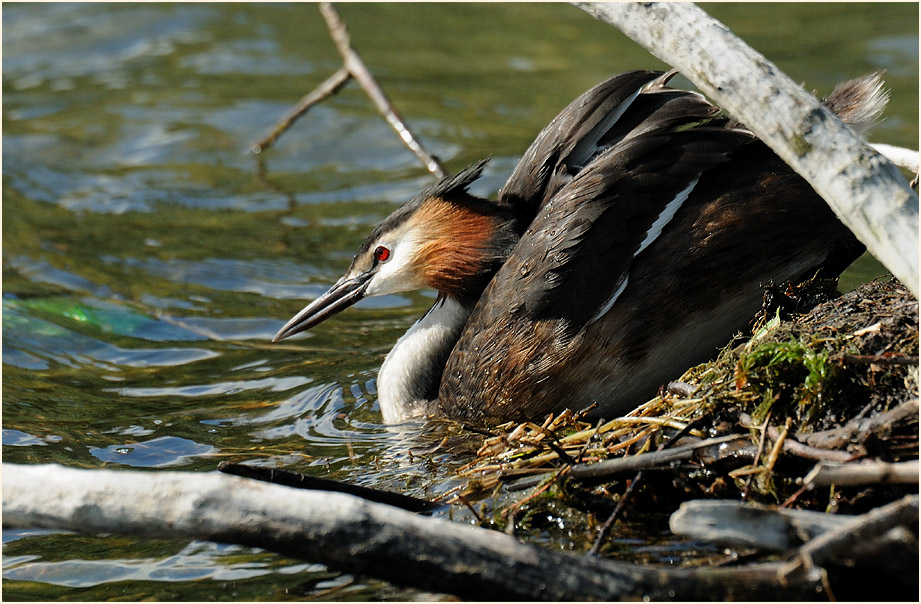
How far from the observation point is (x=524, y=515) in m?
3.84

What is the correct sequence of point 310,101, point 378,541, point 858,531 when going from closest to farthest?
point 858,531 < point 378,541 < point 310,101

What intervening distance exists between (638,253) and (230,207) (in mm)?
5746

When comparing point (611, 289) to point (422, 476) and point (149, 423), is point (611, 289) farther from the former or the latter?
point (149, 423)

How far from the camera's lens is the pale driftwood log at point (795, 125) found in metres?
3.04

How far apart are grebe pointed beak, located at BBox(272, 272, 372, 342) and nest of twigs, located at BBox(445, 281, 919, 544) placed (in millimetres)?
1759

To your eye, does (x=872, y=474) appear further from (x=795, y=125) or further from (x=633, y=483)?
(x=795, y=125)

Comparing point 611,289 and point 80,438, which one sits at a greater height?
point 611,289

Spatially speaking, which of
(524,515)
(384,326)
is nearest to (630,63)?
(384,326)

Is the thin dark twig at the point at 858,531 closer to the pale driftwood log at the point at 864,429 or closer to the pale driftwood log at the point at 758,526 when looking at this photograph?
the pale driftwood log at the point at 758,526

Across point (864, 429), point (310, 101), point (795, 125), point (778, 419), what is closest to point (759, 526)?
point (864, 429)

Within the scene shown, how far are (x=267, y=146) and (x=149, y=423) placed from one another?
201 inches

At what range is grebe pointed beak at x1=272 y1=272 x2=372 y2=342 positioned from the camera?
5715mm

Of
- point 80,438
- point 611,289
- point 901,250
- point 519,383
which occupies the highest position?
point 901,250

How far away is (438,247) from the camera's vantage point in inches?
211
